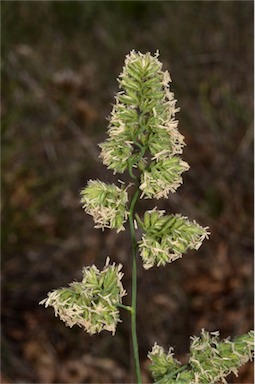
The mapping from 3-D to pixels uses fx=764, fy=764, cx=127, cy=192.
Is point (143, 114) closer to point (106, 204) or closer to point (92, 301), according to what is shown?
point (106, 204)

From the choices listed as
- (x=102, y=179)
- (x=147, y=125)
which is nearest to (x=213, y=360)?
(x=147, y=125)

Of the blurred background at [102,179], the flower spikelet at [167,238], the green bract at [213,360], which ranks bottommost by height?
the green bract at [213,360]

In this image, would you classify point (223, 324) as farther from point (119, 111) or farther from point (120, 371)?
point (119, 111)

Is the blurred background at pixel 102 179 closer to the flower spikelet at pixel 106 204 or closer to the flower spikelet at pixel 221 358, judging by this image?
the flower spikelet at pixel 221 358

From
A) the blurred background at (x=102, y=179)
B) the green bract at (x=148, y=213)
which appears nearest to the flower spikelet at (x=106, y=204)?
the green bract at (x=148, y=213)

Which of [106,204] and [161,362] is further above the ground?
[106,204]

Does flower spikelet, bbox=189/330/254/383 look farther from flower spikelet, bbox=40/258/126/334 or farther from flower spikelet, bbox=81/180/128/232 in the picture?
flower spikelet, bbox=81/180/128/232

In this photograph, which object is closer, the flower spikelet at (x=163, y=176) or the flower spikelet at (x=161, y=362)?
the flower spikelet at (x=163, y=176)
